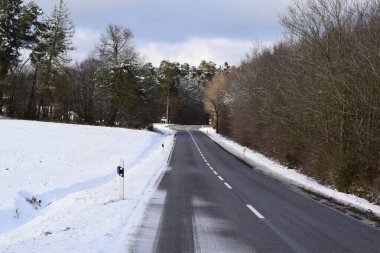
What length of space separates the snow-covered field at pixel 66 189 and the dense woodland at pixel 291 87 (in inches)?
326

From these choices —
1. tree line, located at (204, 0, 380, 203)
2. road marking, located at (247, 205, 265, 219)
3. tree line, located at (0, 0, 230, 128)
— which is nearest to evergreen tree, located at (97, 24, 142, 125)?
tree line, located at (0, 0, 230, 128)

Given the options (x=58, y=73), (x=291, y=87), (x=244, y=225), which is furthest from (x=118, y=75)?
(x=244, y=225)

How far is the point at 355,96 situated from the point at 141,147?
90.0ft

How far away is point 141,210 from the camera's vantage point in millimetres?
10727

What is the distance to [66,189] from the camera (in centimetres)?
1738

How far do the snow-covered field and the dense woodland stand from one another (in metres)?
8.27

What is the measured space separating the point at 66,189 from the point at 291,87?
548 inches

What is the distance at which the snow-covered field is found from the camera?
774 centimetres

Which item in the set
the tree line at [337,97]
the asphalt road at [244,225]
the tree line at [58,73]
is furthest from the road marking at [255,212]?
the tree line at [58,73]

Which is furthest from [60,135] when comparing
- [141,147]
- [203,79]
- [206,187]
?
[203,79]

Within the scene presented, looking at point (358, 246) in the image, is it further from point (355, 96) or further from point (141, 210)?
point (355, 96)

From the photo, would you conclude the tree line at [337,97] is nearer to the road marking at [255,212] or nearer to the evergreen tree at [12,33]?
the road marking at [255,212]

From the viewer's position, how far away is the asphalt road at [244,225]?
750 centimetres

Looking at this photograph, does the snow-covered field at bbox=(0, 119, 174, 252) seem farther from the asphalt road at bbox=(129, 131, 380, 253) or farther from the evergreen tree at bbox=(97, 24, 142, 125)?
the evergreen tree at bbox=(97, 24, 142, 125)
